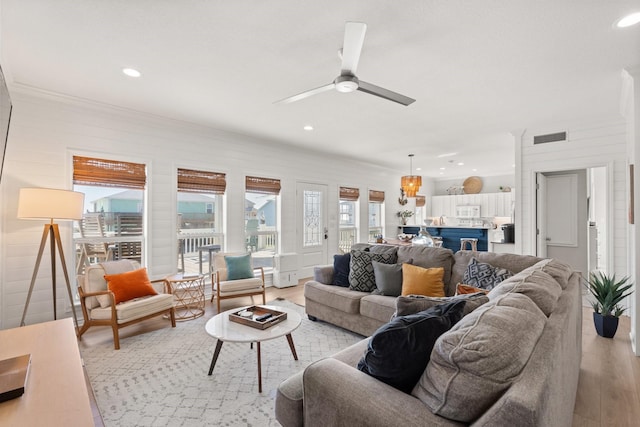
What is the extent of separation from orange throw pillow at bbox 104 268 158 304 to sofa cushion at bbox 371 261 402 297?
256cm

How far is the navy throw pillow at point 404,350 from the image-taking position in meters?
1.22

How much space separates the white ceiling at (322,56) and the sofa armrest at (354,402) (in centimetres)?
218

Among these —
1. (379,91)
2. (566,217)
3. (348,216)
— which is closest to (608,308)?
(566,217)

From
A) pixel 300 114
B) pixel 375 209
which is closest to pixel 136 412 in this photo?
pixel 300 114

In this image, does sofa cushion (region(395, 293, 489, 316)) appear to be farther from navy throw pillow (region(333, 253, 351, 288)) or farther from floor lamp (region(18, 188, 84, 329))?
floor lamp (region(18, 188, 84, 329))

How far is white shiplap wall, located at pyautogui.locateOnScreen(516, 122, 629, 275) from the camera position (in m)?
4.03

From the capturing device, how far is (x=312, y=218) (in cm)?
644

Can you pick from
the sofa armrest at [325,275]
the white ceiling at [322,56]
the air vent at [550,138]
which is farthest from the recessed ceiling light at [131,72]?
the air vent at [550,138]

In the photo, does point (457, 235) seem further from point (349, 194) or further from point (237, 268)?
point (237, 268)

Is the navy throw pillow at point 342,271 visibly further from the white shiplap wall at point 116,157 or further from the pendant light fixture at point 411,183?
the pendant light fixture at point 411,183

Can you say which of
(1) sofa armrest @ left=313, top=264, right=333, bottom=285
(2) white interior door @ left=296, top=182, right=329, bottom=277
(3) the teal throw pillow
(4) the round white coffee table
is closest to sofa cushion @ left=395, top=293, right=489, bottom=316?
(4) the round white coffee table

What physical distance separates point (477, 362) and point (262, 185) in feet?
15.9

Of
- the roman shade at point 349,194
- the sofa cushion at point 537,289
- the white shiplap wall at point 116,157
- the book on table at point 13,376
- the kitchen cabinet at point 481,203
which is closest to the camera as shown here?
the book on table at point 13,376

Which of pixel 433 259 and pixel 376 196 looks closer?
pixel 433 259
